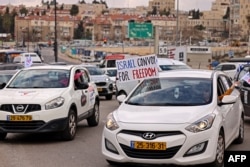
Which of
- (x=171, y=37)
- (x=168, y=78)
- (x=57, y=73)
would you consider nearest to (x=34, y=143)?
(x=57, y=73)

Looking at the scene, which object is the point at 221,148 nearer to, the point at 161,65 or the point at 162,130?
the point at 162,130

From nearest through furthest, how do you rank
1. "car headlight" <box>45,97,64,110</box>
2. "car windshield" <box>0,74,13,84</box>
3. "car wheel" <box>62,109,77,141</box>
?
1. "car headlight" <box>45,97,64,110</box>
2. "car wheel" <box>62,109,77,141</box>
3. "car windshield" <box>0,74,13,84</box>

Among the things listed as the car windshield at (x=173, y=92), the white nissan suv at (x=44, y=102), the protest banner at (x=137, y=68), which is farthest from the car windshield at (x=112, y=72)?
the car windshield at (x=173, y=92)

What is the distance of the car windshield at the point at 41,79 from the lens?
1227cm

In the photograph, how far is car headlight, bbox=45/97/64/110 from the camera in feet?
36.3

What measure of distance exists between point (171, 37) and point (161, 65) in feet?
506

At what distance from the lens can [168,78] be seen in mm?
9781

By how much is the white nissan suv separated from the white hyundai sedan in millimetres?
2224

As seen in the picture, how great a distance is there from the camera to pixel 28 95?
11344mm

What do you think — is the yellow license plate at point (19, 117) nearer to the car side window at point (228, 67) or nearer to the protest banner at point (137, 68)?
the protest banner at point (137, 68)

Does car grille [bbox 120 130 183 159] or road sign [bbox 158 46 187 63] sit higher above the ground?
car grille [bbox 120 130 183 159]

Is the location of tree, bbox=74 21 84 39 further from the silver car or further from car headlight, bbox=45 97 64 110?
car headlight, bbox=45 97 64 110

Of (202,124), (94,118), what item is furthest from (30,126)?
(202,124)

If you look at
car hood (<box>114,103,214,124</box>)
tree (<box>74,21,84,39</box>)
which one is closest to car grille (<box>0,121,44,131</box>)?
car hood (<box>114,103,214,124</box>)
